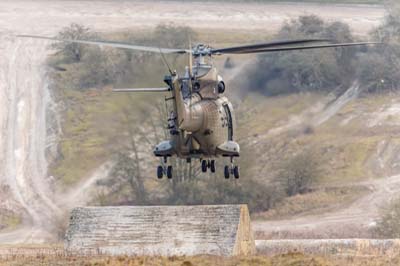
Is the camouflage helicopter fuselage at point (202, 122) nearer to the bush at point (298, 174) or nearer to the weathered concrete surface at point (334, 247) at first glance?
the weathered concrete surface at point (334, 247)

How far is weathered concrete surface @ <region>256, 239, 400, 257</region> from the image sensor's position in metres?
61.1

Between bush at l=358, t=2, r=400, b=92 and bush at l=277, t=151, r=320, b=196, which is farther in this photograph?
bush at l=358, t=2, r=400, b=92

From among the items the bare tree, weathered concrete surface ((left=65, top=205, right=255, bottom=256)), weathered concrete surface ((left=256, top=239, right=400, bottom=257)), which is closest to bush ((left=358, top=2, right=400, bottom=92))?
the bare tree

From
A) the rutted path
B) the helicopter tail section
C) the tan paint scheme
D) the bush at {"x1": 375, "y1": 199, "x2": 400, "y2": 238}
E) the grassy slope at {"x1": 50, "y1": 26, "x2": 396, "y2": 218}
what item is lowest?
the rutted path

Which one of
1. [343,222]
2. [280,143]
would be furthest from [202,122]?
[280,143]

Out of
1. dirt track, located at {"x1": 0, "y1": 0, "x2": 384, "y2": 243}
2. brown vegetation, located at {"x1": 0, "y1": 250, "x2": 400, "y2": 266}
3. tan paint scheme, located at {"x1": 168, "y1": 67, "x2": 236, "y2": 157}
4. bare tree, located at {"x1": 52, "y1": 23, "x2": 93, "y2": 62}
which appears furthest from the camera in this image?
bare tree, located at {"x1": 52, "y1": 23, "x2": 93, "y2": 62}

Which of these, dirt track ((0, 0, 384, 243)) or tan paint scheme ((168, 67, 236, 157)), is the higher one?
tan paint scheme ((168, 67, 236, 157))

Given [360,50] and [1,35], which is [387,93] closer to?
[360,50]

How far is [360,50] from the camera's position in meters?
97.4

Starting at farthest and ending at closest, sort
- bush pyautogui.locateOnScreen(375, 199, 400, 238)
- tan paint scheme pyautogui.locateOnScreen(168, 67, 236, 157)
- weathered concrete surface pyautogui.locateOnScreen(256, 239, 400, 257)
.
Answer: bush pyautogui.locateOnScreen(375, 199, 400, 238) → weathered concrete surface pyautogui.locateOnScreen(256, 239, 400, 257) → tan paint scheme pyautogui.locateOnScreen(168, 67, 236, 157)

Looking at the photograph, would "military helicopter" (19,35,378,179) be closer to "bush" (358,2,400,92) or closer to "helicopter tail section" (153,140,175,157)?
"helicopter tail section" (153,140,175,157)

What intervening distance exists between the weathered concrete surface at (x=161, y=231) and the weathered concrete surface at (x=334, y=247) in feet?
11.3

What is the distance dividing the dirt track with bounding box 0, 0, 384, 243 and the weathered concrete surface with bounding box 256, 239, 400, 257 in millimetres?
22970

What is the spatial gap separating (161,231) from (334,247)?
9936mm
